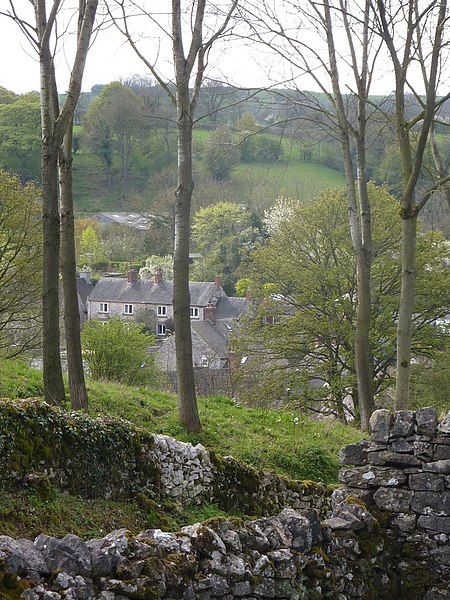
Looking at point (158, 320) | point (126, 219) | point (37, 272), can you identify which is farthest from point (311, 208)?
point (126, 219)

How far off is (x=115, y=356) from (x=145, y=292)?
42.4 m

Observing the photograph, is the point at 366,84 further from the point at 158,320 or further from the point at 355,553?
the point at 158,320

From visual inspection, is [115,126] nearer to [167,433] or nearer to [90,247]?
[90,247]

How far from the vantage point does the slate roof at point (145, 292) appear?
62.1m

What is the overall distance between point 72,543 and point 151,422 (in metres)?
9.61

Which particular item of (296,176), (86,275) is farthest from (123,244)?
(296,176)

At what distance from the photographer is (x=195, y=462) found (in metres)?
8.18

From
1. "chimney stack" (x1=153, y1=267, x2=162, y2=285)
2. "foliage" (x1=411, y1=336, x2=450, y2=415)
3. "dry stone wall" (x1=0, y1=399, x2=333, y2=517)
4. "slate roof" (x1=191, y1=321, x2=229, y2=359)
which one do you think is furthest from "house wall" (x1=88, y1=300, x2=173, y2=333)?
"dry stone wall" (x1=0, y1=399, x2=333, y2=517)

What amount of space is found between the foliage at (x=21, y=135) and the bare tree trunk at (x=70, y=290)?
5247cm

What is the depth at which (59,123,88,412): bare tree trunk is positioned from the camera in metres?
12.3

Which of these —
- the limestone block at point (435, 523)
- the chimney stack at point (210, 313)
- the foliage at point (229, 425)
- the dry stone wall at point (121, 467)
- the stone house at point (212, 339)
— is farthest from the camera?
the chimney stack at point (210, 313)

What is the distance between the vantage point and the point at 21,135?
68000 millimetres

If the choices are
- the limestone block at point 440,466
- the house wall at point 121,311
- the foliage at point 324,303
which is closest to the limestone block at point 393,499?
the limestone block at point 440,466

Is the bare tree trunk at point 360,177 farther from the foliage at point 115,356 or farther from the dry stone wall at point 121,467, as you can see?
the foliage at point 115,356
